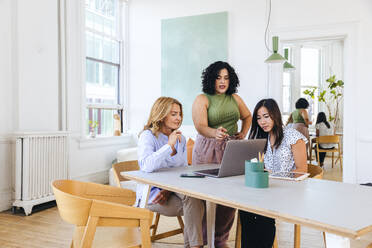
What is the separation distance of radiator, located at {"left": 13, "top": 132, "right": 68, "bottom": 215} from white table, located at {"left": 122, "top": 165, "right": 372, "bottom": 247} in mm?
2114

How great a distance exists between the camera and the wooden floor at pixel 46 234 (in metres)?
2.94

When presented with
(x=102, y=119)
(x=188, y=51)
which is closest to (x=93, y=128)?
(x=102, y=119)

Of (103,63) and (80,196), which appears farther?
(103,63)

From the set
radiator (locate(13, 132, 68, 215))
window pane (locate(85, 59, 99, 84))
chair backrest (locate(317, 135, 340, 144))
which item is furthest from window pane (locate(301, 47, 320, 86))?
radiator (locate(13, 132, 68, 215))

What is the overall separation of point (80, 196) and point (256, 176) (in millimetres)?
1063

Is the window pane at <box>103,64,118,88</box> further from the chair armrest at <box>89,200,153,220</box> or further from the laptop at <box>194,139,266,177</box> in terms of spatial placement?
the chair armrest at <box>89,200,153,220</box>

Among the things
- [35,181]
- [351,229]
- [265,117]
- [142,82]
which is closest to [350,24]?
[265,117]

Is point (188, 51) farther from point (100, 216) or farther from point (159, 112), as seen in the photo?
point (100, 216)

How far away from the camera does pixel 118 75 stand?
19.9 feet

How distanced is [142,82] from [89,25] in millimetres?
1307

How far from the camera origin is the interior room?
149 inches

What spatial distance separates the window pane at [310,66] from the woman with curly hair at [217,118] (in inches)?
264

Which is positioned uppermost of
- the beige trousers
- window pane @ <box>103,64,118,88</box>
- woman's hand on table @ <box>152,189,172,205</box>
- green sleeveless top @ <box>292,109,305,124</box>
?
window pane @ <box>103,64,118,88</box>

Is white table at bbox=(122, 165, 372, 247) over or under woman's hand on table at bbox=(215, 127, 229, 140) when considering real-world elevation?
under
